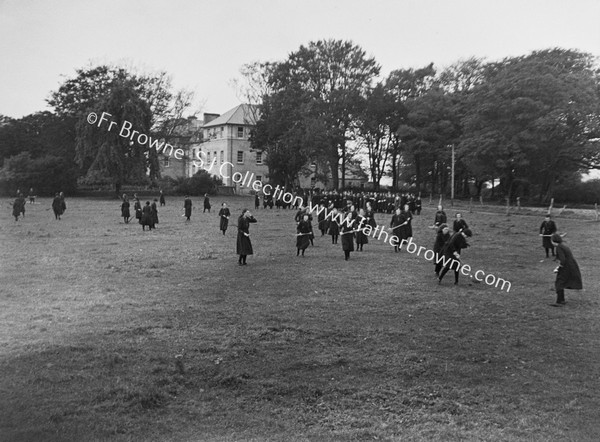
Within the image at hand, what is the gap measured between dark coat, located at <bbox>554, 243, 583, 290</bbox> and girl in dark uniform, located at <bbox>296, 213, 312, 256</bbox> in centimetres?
962

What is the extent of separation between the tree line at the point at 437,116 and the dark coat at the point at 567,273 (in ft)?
43.2

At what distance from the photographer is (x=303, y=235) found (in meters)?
20.4

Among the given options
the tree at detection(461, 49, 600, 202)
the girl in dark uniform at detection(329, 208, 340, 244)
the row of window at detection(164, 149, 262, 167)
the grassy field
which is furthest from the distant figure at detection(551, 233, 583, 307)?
the row of window at detection(164, 149, 262, 167)

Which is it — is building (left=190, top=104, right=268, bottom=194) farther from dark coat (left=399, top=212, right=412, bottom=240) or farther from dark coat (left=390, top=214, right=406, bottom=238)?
dark coat (left=399, top=212, right=412, bottom=240)

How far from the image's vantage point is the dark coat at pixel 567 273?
1281 cm

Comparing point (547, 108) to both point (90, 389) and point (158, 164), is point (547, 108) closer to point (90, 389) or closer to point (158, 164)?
point (158, 164)

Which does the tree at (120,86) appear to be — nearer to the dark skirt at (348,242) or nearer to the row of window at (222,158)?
the row of window at (222,158)

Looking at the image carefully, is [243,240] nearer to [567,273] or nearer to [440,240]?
[440,240]

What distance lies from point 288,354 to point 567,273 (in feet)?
25.8

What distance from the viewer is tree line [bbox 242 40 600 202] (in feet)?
118

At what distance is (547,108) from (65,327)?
39123 millimetres

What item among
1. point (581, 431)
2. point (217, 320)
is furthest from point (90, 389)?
point (581, 431)

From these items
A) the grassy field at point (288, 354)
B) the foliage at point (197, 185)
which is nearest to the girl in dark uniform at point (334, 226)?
the grassy field at point (288, 354)

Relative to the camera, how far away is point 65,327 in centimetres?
1001
